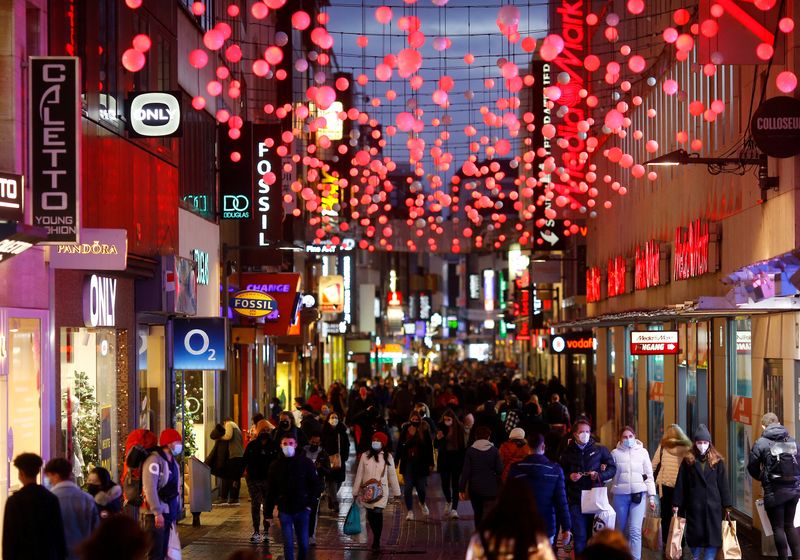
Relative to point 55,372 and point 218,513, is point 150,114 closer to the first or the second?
point 55,372

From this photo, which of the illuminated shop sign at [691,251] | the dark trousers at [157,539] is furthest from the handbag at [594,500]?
the illuminated shop sign at [691,251]

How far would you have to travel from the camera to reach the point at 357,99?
87.4 meters

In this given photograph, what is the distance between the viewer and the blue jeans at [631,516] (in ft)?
57.6

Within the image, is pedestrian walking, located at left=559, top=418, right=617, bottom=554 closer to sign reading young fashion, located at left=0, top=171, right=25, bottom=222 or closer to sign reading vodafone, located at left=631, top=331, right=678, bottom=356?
sign reading young fashion, located at left=0, top=171, right=25, bottom=222

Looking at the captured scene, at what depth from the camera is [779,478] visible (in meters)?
16.9

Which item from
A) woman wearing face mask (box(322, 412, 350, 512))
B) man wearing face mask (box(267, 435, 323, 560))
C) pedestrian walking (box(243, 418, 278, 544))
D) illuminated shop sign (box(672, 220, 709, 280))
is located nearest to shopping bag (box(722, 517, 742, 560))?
man wearing face mask (box(267, 435, 323, 560))

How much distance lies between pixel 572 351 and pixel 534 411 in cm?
1886

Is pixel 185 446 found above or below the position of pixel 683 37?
below

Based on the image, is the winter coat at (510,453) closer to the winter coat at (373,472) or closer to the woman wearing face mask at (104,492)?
the winter coat at (373,472)

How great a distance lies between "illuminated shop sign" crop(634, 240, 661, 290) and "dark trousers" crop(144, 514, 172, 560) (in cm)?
1850

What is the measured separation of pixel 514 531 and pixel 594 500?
9070 mm

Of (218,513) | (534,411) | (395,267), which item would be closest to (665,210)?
(534,411)

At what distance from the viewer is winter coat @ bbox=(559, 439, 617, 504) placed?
17281 mm

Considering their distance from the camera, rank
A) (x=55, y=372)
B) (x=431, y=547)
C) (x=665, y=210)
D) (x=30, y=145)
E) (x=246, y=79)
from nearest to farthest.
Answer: (x=30, y=145), (x=55, y=372), (x=431, y=547), (x=665, y=210), (x=246, y=79)
